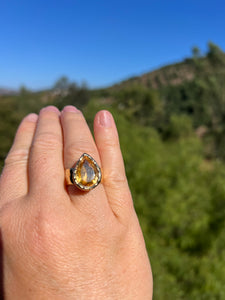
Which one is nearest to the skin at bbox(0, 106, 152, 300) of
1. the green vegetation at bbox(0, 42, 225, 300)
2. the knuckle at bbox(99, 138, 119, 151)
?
the knuckle at bbox(99, 138, 119, 151)

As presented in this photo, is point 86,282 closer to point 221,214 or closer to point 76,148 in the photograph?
point 76,148

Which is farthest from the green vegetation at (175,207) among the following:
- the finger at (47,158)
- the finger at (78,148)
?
the finger at (78,148)

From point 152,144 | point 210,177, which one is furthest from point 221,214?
point 152,144

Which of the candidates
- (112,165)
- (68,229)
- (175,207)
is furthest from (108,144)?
(175,207)

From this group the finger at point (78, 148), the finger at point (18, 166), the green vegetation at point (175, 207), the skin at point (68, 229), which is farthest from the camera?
the green vegetation at point (175, 207)

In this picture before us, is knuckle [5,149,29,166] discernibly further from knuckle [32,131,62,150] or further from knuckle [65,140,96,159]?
knuckle [65,140,96,159]

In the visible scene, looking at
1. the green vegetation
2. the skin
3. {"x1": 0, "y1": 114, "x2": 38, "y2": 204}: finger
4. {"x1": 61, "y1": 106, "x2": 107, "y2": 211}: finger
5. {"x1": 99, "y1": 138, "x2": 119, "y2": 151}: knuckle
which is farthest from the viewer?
the green vegetation

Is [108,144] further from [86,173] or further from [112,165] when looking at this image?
[86,173]

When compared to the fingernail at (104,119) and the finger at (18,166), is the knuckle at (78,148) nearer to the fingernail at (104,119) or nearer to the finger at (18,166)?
the fingernail at (104,119)
